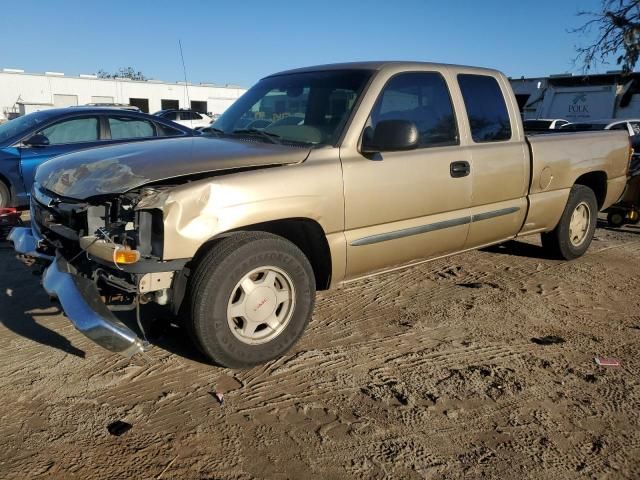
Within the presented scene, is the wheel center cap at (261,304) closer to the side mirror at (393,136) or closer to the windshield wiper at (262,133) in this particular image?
the windshield wiper at (262,133)

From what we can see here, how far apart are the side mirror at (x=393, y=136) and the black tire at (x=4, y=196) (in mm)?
5556

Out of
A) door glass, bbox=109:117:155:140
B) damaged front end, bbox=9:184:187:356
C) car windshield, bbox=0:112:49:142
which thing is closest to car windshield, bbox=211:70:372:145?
damaged front end, bbox=9:184:187:356

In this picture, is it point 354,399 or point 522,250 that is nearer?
point 354,399

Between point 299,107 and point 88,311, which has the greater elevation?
point 299,107

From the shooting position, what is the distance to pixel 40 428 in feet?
8.79

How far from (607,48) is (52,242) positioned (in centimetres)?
2029

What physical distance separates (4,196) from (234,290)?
535cm

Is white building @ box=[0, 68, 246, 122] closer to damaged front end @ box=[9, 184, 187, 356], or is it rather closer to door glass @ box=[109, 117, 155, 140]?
door glass @ box=[109, 117, 155, 140]

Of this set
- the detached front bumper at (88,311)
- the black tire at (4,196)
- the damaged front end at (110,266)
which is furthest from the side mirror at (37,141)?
the detached front bumper at (88,311)

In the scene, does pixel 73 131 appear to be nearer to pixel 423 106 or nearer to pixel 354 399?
pixel 423 106

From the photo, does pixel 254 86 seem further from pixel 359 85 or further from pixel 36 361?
pixel 36 361

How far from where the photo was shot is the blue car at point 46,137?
267 inches

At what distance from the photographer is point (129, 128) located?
7410 millimetres

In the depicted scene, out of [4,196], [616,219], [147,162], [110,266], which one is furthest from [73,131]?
[616,219]
